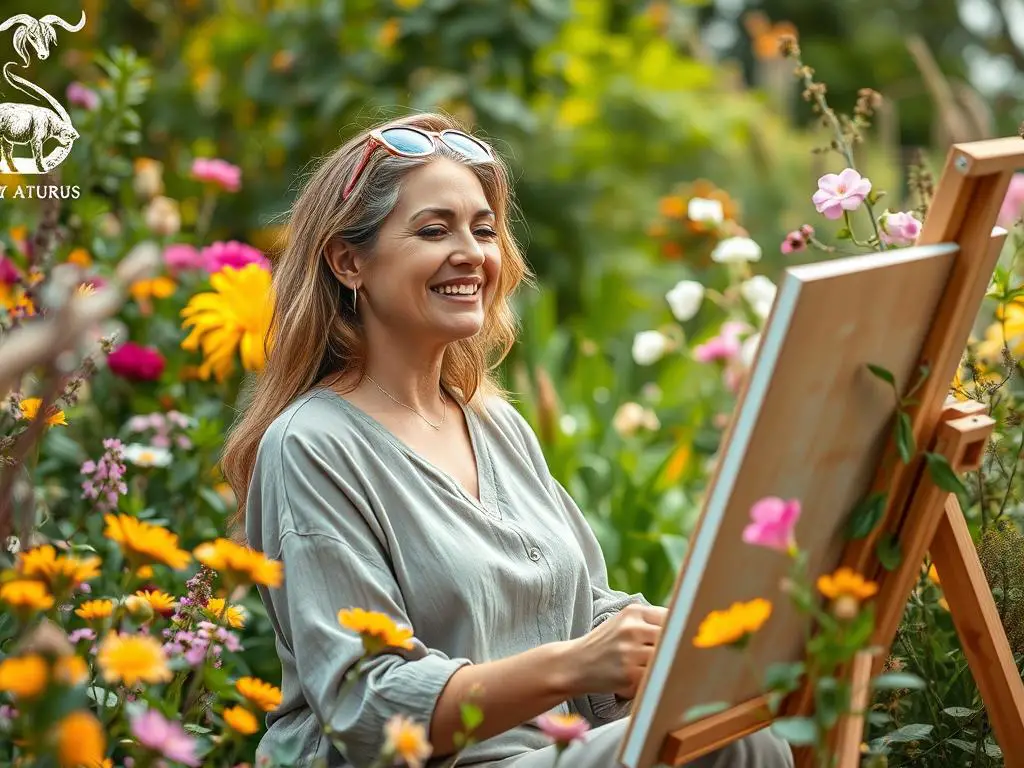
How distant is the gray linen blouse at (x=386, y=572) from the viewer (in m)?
1.65

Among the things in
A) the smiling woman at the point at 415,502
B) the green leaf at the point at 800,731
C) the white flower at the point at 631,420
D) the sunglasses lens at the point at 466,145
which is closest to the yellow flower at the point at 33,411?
the smiling woman at the point at 415,502

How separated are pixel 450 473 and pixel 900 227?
88 centimetres

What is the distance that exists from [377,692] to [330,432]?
1.30ft

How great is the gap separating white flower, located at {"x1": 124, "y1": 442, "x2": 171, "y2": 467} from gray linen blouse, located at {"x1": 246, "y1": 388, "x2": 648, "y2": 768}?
65 cm

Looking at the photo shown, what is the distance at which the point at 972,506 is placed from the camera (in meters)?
2.47

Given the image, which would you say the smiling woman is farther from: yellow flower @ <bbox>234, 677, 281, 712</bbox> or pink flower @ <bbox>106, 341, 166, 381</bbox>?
pink flower @ <bbox>106, 341, 166, 381</bbox>

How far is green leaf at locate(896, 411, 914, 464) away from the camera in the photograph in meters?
1.55

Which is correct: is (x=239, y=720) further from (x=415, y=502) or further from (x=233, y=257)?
(x=233, y=257)

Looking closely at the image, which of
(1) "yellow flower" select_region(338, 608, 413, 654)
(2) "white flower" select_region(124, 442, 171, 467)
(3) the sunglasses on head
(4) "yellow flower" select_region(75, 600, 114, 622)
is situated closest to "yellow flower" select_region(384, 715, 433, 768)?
(1) "yellow flower" select_region(338, 608, 413, 654)

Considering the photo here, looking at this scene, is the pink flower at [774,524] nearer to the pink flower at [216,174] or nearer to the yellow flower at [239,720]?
the yellow flower at [239,720]

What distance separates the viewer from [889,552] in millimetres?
1645

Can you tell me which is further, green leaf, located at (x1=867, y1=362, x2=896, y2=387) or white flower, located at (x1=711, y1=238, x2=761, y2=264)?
white flower, located at (x1=711, y1=238, x2=761, y2=264)

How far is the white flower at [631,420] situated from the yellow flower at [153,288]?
4.63 feet

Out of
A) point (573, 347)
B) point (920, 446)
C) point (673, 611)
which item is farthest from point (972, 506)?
point (573, 347)
